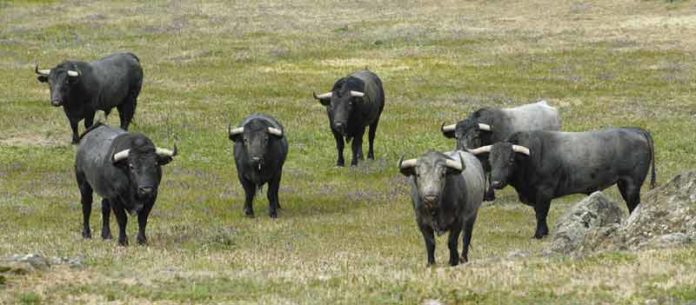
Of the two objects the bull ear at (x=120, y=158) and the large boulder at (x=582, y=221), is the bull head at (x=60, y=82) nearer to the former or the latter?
the bull ear at (x=120, y=158)

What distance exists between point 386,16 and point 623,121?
43346 mm

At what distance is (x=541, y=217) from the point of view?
2489cm

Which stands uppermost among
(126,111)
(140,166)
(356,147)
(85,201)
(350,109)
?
(140,166)

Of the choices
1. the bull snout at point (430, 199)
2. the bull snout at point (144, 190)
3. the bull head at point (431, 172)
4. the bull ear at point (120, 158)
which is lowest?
the bull snout at point (144, 190)

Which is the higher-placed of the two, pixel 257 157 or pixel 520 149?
pixel 520 149

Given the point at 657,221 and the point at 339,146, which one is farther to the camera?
the point at 339,146

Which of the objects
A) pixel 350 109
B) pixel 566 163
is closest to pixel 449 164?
pixel 566 163

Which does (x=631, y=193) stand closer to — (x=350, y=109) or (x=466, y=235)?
(x=466, y=235)

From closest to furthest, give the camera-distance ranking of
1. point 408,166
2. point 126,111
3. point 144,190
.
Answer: point 408,166
point 144,190
point 126,111

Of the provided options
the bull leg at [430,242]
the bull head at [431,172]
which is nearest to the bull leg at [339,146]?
the bull leg at [430,242]

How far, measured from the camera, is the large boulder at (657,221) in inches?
768

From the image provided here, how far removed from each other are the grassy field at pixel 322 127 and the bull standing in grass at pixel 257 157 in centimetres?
72

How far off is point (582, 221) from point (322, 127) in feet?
66.4

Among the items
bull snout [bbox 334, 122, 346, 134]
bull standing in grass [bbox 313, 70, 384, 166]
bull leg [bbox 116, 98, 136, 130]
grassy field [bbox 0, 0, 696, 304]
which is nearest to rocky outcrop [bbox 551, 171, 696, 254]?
grassy field [bbox 0, 0, 696, 304]
